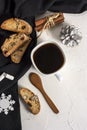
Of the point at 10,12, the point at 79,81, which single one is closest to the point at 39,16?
the point at 10,12

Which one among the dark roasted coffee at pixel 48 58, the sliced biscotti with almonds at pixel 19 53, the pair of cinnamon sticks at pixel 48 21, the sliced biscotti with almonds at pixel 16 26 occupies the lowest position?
the dark roasted coffee at pixel 48 58

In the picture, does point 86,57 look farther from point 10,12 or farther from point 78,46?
point 10,12

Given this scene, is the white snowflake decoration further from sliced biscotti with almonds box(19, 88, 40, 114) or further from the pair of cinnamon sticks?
the pair of cinnamon sticks

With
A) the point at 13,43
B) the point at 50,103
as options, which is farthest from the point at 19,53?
the point at 50,103

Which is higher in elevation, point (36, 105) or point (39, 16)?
point (39, 16)

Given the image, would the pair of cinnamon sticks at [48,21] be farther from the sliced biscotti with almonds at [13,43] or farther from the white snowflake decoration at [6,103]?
the white snowflake decoration at [6,103]

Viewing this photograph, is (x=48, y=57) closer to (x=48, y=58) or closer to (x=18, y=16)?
(x=48, y=58)

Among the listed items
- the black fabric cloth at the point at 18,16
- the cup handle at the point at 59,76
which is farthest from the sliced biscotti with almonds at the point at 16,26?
the cup handle at the point at 59,76
